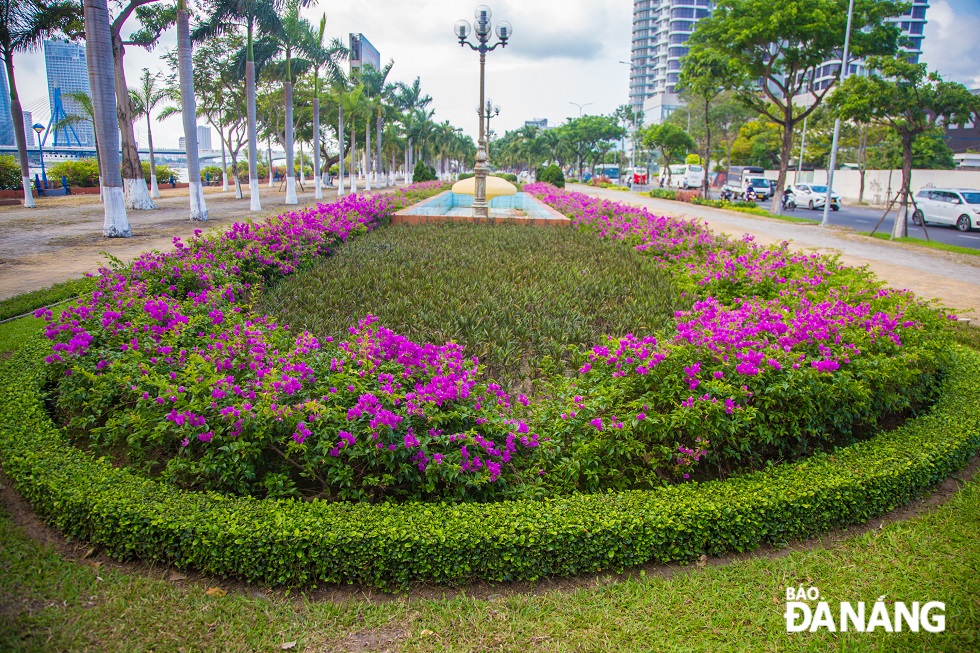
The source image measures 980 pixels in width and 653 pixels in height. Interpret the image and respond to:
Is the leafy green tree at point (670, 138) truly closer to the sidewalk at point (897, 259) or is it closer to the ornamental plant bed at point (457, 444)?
the sidewalk at point (897, 259)

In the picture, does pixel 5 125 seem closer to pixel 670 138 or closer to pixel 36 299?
pixel 670 138

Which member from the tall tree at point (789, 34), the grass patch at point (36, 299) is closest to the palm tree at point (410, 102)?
the tall tree at point (789, 34)

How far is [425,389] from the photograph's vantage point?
11.3 ft

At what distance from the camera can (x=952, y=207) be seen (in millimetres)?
21141

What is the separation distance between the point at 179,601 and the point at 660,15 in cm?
13947

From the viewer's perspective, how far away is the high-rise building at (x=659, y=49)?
109875mm

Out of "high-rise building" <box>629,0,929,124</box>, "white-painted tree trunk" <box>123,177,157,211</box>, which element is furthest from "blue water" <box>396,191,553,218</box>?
"high-rise building" <box>629,0,929,124</box>

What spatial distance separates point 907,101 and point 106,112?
1905 cm

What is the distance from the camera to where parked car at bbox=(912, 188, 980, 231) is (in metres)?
20.5

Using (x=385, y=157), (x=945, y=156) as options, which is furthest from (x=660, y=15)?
(x=945, y=156)

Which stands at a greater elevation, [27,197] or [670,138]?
[670,138]

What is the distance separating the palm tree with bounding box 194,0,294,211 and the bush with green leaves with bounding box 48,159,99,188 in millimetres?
16543

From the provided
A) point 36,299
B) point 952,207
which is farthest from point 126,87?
point 952,207

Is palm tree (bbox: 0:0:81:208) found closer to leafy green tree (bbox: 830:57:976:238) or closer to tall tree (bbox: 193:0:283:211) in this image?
tall tree (bbox: 193:0:283:211)
